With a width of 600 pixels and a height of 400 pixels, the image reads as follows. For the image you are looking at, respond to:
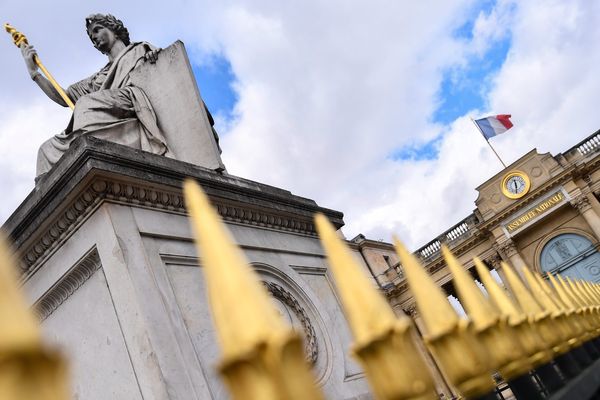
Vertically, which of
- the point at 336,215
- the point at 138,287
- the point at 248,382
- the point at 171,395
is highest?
the point at 336,215

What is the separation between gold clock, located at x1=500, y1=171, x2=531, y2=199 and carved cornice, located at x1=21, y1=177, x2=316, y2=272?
88.2 ft

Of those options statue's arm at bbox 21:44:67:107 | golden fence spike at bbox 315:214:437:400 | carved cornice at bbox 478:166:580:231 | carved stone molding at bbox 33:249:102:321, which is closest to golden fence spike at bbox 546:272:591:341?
golden fence spike at bbox 315:214:437:400

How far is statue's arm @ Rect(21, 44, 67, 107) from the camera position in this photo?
573cm

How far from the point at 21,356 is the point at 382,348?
675 mm

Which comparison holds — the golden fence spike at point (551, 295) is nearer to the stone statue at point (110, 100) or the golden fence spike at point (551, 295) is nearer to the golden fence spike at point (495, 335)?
the golden fence spike at point (495, 335)

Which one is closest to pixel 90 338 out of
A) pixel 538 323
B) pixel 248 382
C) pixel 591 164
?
pixel 538 323

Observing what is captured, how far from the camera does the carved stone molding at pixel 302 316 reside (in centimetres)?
411

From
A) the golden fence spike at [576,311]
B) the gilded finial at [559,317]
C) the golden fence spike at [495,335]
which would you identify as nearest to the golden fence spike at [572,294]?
the golden fence spike at [576,311]

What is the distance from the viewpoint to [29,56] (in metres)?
5.72

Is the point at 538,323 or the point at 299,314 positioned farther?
the point at 299,314

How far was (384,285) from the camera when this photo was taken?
3403 cm

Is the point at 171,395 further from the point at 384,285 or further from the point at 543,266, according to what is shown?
the point at 384,285

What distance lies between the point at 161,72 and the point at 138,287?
299 cm

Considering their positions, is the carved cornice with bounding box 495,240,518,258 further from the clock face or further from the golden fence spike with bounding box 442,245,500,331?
the golden fence spike with bounding box 442,245,500,331
